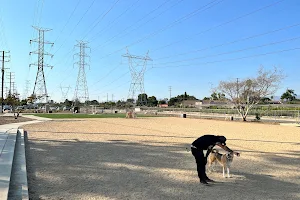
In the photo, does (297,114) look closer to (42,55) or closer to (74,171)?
(74,171)

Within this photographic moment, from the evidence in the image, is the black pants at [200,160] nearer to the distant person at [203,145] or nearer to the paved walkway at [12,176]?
the distant person at [203,145]

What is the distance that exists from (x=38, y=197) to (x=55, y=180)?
3.69 feet

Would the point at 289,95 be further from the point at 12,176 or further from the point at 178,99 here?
the point at 12,176

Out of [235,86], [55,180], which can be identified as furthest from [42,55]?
[55,180]

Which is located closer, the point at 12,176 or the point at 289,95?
the point at 12,176

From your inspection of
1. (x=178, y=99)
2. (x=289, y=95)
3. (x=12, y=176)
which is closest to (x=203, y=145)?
(x=12, y=176)

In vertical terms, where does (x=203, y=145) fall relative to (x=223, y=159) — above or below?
above

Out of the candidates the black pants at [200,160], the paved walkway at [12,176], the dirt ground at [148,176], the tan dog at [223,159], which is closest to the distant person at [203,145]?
the black pants at [200,160]

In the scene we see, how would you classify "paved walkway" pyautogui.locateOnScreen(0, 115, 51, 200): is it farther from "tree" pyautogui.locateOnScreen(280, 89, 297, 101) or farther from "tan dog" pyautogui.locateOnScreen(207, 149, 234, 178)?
"tree" pyautogui.locateOnScreen(280, 89, 297, 101)

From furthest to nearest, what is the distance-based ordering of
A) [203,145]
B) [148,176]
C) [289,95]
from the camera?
1. [289,95]
2. [148,176]
3. [203,145]

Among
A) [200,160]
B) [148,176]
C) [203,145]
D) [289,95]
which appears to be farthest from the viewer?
[289,95]

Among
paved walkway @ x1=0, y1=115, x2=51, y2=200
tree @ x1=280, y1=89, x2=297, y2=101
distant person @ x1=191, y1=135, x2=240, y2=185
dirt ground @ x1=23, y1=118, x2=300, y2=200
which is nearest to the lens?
paved walkway @ x1=0, y1=115, x2=51, y2=200

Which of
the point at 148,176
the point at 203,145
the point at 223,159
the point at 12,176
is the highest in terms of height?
the point at 203,145

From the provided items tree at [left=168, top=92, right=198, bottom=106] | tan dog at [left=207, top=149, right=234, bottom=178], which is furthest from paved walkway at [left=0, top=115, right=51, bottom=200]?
tree at [left=168, top=92, right=198, bottom=106]
